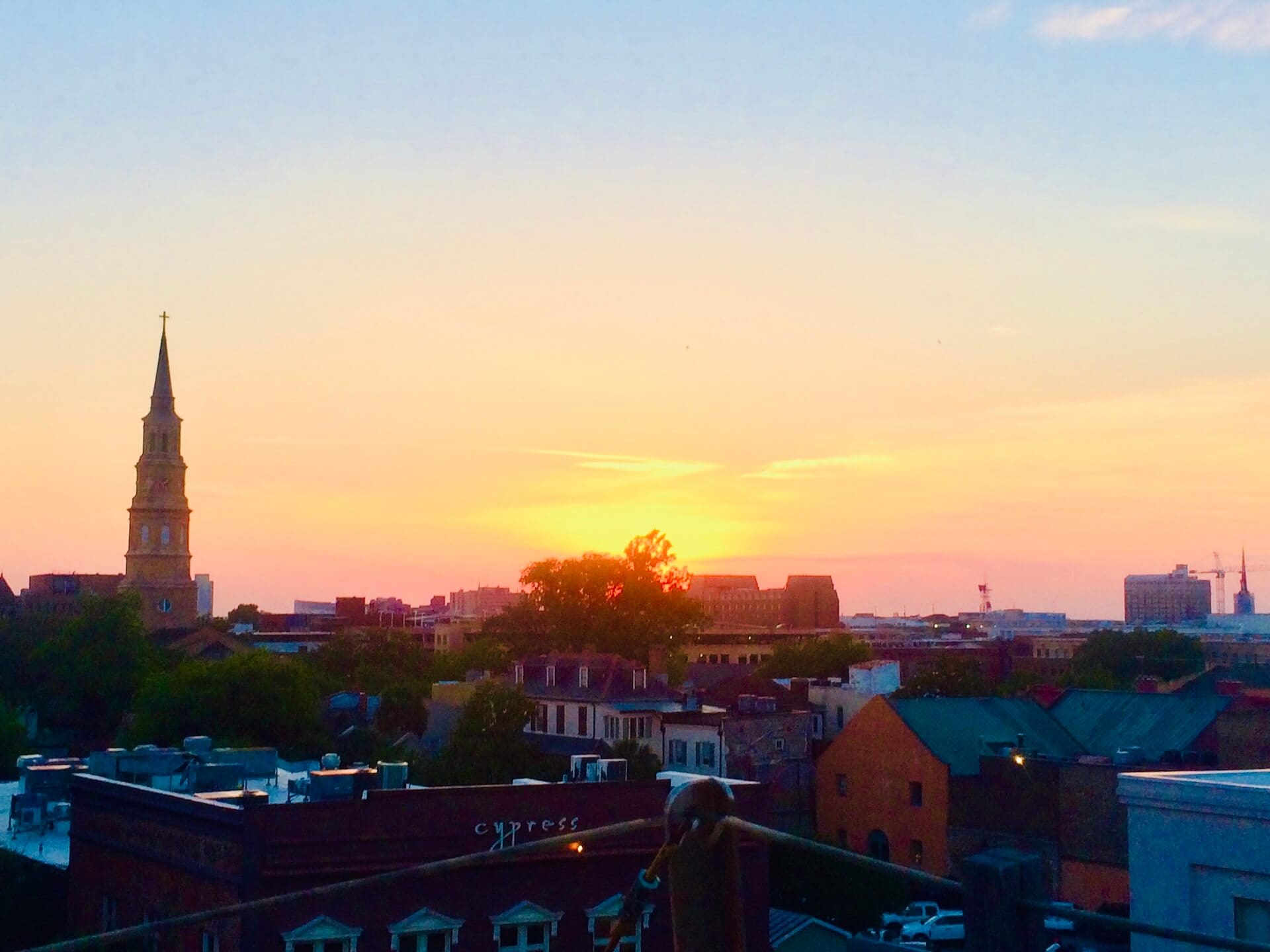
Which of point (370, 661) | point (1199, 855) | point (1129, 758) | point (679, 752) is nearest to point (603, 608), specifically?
point (370, 661)

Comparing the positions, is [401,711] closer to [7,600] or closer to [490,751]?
[490,751]

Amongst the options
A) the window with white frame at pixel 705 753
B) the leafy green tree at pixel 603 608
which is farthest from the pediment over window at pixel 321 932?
the leafy green tree at pixel 603 608

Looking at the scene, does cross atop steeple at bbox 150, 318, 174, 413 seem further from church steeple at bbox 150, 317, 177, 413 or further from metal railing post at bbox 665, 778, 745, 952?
metal railing post at bbox 665, 778, 745, 952

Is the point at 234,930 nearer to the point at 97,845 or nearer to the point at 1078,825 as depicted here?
the point at 97,845

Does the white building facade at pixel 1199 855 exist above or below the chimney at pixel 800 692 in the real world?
above

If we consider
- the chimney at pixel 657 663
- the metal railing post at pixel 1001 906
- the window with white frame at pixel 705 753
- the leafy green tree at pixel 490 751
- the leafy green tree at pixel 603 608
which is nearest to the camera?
the metal railing post at pixel 1001 906

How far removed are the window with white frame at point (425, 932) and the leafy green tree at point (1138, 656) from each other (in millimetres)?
89404

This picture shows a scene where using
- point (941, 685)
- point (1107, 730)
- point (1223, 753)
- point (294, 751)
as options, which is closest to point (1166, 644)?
point (941, 685)

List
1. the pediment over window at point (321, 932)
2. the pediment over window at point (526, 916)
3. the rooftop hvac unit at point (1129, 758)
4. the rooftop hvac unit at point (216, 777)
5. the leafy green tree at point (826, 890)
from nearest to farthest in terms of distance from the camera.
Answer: the pediment over window at point (321, 932)
the pediment over window at point (526, 916)
the rooftop hvac unit at point (216, 777)
the leafy green tree at point (826, 890)
the rooftop hvac unit at point (1129, 758)

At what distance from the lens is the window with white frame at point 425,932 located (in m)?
22.4

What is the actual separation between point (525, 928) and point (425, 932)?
1766 millimetres

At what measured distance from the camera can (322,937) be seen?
21859 millimetres

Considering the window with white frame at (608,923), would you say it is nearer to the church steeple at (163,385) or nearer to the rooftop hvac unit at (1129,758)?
the rooftop hvac unit at (1129,758)

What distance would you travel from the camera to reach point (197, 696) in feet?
180
